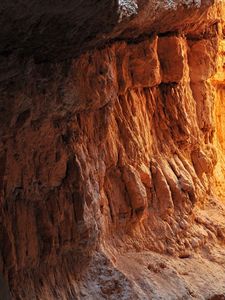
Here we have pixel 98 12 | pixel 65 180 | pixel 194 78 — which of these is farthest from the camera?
pixel 194 78

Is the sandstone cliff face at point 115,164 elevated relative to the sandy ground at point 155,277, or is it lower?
elevated

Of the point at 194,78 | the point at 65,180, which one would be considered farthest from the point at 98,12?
the point at 194,78

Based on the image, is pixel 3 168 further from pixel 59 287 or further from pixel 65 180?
pixel 59 287

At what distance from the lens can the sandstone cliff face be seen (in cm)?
432

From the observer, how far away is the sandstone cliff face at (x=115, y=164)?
4324 mm

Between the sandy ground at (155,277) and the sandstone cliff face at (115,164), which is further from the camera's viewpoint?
the sandy ground at (155,277)

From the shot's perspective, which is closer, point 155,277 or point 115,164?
point 155,277

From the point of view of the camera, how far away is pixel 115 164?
5746 millimetres

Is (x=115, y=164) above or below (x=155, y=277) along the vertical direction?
above

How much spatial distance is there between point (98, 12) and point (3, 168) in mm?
1388

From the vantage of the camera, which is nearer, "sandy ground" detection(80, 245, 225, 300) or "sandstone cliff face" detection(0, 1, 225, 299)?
"sandstone cliff face" detection(0, 1, 225, 299)

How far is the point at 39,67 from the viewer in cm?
401

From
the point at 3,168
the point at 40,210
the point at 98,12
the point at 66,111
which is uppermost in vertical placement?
the point at 98,12

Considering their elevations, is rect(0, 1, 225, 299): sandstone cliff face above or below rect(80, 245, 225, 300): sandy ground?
above
